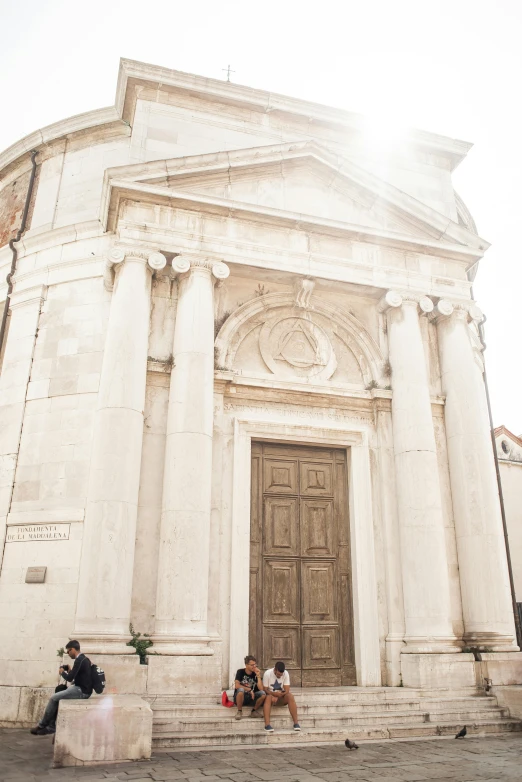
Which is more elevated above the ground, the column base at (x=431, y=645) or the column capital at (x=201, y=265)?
the column capital at (x=201, y=265)

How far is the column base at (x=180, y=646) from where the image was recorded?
8906 mm

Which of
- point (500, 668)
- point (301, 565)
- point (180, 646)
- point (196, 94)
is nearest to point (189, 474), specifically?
point (180, 646)

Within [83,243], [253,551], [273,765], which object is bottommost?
[273,765]

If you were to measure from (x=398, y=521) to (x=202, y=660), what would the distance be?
4.28m

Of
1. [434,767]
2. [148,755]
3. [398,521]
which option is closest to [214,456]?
[398,521]

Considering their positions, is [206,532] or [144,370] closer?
[206,532]

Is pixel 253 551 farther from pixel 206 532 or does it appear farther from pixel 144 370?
pixel 144 370

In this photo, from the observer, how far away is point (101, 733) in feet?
22.2

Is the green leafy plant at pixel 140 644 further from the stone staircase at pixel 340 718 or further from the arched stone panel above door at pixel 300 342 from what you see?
the arched stone panel above door at pixel 300 342

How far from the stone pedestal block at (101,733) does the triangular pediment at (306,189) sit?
8.33 m

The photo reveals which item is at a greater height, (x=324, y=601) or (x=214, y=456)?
(x=214, y=456)

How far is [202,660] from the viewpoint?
29.3ft

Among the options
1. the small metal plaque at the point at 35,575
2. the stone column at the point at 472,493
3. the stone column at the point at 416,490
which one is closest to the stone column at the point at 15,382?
the small metal plaque at the point at 35,575

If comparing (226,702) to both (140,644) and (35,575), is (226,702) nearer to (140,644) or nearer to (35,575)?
(140,644)
